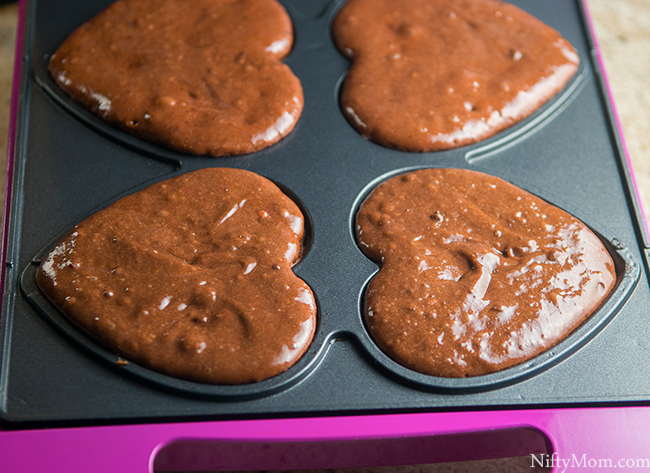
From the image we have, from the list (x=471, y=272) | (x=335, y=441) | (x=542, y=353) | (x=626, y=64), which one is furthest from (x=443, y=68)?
(x=626, y=64)

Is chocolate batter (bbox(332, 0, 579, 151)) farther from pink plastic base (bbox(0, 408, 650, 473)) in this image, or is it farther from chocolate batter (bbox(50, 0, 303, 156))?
pink plastic base (bbox(0, 408, 650, 473))

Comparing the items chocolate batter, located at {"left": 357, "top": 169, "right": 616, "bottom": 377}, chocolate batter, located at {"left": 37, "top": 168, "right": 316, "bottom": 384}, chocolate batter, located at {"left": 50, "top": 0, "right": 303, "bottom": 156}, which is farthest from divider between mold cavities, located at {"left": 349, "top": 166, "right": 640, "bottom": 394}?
chocolate batter, located at {"left": 50, "top": 0, "right": 303, "bottom": 156}

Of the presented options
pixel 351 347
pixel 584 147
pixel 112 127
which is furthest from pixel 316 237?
pixel 584 147

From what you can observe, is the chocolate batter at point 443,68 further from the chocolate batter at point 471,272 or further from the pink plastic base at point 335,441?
the pink plastic base at point 335,441

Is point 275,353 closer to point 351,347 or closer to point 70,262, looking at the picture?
point 351,347

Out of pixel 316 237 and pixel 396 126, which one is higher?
pixel 396 126

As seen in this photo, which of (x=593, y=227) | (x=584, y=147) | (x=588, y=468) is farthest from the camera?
(x=584, y=147)

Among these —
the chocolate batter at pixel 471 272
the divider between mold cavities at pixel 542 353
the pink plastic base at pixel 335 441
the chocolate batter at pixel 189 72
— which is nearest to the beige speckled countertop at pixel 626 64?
the chocolate batter at pixel 189 72
